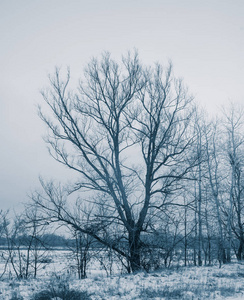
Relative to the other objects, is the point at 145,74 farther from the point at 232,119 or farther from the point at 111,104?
the point at 232,119

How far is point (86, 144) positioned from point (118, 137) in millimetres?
1560

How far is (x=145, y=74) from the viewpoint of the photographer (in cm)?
1405

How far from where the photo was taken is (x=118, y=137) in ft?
44.7

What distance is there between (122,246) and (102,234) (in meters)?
1.02

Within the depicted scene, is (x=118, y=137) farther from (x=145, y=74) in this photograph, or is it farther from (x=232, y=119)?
(x=232, y=119)

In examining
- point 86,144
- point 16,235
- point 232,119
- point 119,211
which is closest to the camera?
point 119,211

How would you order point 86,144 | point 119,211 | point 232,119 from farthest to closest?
1. point 232,119
2. point 86,144
3. point 119,211

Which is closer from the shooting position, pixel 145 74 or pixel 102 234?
pixel 102 234

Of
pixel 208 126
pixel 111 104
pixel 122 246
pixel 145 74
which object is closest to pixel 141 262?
pixel 122 246

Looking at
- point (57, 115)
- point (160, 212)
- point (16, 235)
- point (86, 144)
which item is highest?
point (57, 115)

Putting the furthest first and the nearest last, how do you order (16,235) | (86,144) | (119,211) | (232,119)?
(232,119), (16,235), (86,144), (119,211)

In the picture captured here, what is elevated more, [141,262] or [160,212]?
[160,212]

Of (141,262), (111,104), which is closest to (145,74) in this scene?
(111,104)

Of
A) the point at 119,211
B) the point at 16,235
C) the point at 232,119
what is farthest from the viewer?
the point at 232,119
